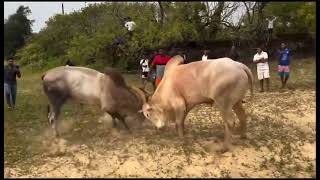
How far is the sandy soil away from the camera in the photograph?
729 cm

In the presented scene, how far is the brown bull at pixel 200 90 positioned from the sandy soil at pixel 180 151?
0.38m

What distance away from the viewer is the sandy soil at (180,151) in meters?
7.29

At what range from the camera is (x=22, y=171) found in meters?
7.54

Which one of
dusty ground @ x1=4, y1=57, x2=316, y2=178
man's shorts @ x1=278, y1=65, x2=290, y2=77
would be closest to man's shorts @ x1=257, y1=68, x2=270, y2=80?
man's shorts @ x1=278, y1=65, x2=290, y2=77

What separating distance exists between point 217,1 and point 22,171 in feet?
46.7

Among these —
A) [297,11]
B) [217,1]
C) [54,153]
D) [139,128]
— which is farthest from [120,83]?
[297,11]

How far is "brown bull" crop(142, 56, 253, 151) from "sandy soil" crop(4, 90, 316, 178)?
385mm

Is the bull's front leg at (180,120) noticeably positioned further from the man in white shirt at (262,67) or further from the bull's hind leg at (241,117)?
the man in white shirt at (262,67)

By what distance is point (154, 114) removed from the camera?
9.01m

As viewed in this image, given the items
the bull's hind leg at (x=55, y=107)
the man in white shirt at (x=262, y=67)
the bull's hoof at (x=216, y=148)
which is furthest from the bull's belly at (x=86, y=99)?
the man in white shirt at (x=262, y=67)

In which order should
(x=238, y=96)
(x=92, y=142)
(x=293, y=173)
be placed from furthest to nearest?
1. (x=92, y=142)
2. (x=238, y=96)
3. (x=293, y=173)

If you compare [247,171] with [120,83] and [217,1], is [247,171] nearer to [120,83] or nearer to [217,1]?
[120,83]

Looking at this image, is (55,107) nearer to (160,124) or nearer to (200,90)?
(160,124)

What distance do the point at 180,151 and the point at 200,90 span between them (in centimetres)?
111
